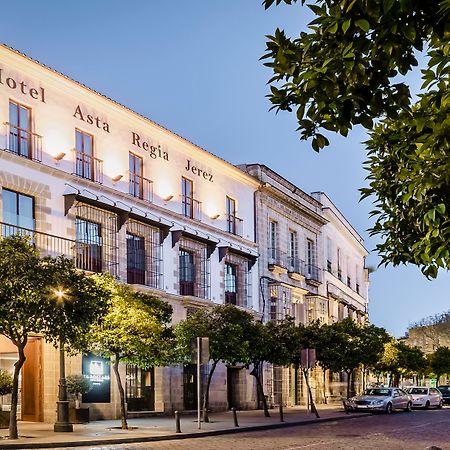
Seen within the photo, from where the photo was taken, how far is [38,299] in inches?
794

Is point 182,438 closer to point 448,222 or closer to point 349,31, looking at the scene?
point 448,222

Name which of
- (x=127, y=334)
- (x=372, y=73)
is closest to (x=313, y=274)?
(x=127, y=334)

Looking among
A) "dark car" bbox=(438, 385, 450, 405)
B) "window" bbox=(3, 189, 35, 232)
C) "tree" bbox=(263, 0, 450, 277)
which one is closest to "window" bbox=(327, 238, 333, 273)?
"dark car" bbox=(438, 385, 450, 405)

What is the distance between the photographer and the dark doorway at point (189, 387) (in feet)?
120

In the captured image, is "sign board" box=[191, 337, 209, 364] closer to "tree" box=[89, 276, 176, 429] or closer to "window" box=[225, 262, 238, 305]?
"tree" box=[89, 276, 176, 429]

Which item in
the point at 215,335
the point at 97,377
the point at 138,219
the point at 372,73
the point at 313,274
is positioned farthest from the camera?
the point at 313,274

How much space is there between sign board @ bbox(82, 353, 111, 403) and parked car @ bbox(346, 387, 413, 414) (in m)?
13.8

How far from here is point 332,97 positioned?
6.64 meters

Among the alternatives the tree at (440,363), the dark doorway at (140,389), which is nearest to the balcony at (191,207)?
the dark doorway at (140,389)

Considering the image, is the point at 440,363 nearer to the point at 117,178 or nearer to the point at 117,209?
the point at 117,178

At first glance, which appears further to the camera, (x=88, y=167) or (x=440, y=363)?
(x=440, y=363)

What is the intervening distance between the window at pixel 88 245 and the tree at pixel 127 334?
11.7 ft

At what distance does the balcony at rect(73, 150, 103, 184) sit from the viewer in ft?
98.5

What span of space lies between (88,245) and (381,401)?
17663 mm
